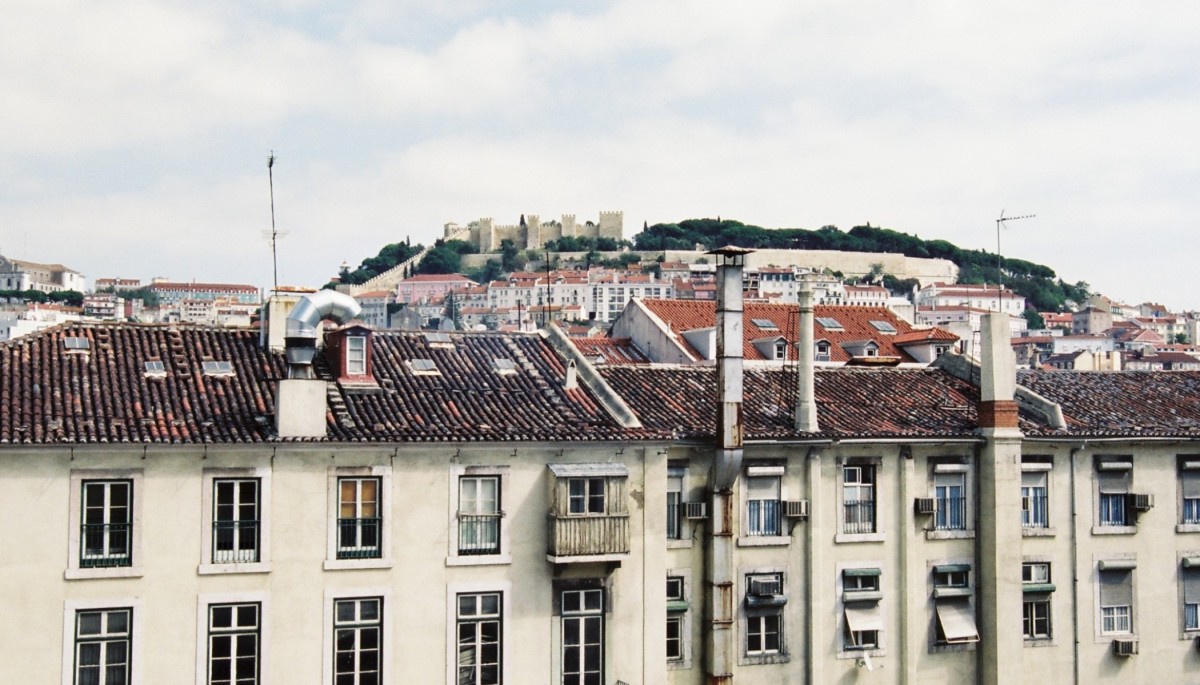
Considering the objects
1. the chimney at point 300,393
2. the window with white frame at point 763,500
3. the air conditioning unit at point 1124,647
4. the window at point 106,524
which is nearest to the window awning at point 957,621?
the air conditioning unit at point 1124,647

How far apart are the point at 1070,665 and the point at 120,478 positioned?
20999mm

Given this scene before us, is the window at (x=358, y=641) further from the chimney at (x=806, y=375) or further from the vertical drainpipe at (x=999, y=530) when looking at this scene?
the vertical drainpipe at (x=999, y=530)

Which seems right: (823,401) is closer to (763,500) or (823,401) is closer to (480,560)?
(763,500)

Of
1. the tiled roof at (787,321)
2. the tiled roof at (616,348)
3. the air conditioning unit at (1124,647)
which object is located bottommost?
the air conditioning unit at (1124,647)

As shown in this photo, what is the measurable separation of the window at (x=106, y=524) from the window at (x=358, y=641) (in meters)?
3.88

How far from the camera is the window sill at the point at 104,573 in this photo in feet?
69.6

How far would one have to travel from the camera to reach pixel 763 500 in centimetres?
2667

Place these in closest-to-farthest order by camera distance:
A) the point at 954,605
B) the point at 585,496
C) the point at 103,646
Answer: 1. the point at 103,646
2. the point at 585,496
3. the point at 954,605

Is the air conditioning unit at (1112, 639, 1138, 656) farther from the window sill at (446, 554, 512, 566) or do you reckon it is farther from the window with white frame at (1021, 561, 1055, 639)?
the window sill at (446, 554, 512, 566)

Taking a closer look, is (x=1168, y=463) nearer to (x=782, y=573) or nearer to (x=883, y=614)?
(x=883, y=614)

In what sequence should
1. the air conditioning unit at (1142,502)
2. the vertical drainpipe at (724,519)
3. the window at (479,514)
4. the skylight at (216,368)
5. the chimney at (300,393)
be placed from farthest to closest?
the air conditioning unit at (1142,502) < the vertical drainpipe at (724,519) < the skylight at (216,368) < the window at (479,514) < the chimney at (300,393)

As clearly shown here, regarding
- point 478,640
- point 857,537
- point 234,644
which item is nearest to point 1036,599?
point 857,537

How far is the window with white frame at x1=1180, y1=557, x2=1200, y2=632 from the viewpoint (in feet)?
97.3

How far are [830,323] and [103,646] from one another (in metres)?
40.8
